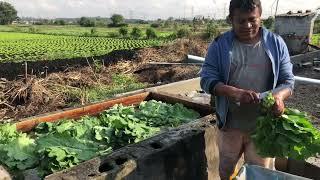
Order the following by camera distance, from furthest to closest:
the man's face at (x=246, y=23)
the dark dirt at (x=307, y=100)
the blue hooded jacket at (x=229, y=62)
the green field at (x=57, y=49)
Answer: the green field at (x=57, y=49), the dark dirt at (x=307, y=100), the blue hooded jacket at (x=229, y=62), the man's face at (x=246, y=23)

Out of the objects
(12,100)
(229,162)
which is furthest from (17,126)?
(12,100)

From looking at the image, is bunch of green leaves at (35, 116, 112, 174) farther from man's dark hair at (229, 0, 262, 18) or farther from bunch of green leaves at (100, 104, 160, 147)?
man's dark hair at (229, 0, 262, 18)

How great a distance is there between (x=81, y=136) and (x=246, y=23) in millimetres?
2575

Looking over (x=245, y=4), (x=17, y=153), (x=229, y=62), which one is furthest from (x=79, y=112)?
(x=245, y=4)

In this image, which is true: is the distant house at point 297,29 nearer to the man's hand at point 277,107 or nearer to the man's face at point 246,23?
the man's face at point 246,23

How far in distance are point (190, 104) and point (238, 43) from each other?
2.79 metres

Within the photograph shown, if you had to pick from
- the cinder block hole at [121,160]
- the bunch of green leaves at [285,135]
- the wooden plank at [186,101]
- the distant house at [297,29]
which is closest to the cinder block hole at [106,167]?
the cinder block hole at [121,160]

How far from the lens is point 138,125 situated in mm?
4613

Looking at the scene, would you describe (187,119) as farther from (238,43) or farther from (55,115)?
(238,43)

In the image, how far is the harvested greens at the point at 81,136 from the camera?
149 inches

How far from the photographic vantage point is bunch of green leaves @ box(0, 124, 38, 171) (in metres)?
3.86

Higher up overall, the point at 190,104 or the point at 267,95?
the point at 267,95

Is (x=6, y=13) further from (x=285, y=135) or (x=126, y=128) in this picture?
(x=285, y=135)

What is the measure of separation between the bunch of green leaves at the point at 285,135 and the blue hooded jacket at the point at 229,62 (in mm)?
297
